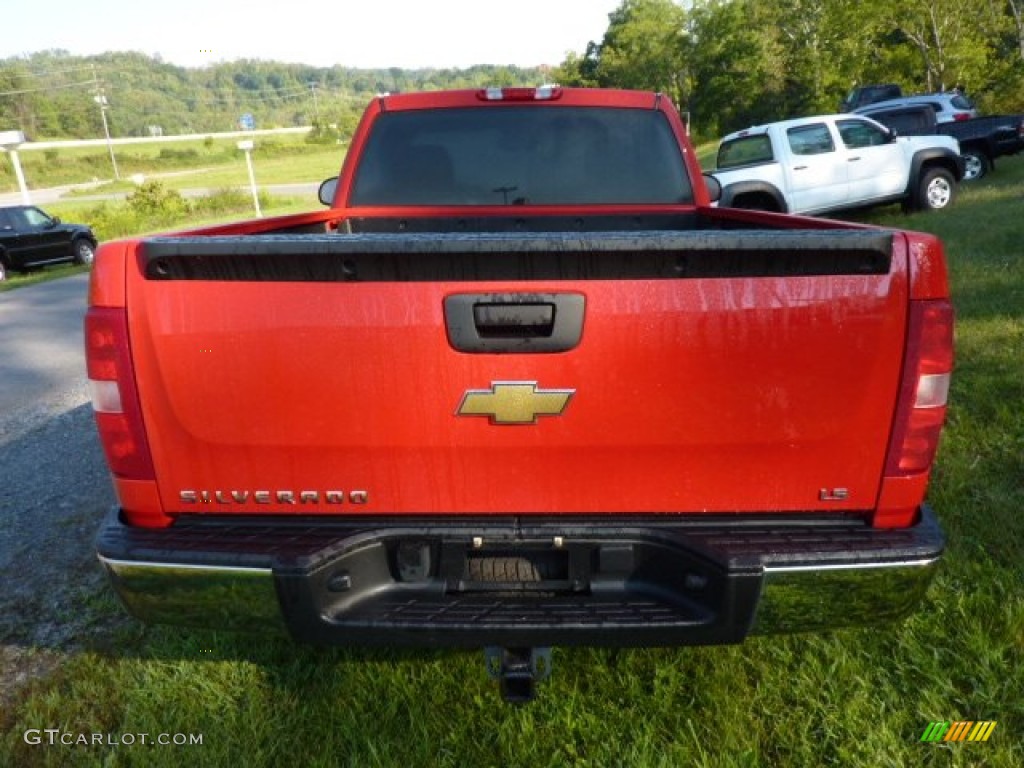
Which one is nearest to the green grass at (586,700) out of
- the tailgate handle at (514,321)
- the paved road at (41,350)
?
the tailgate handle at (514,321)

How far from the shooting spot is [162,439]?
1.87 meters

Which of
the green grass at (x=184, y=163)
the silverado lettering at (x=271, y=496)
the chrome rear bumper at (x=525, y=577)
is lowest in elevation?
the green grass at (x=184, y=163)

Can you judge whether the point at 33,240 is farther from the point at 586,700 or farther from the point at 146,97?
the point at 146,97

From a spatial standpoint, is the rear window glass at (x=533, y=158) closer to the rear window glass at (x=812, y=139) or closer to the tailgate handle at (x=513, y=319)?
the tailgate handle at (x=513, y=319)

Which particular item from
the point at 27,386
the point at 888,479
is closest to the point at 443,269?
the point at 888,479

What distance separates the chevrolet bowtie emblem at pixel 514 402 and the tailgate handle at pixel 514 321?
0.30 ft

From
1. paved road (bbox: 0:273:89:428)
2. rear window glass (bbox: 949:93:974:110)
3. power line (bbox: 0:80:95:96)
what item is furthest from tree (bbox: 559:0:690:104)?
power line (bbox: 0:80:95:96)

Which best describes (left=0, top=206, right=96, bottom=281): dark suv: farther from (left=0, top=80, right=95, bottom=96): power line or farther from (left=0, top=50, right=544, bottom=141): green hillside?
(left=0, top=80, right=95, bottom=96): power line

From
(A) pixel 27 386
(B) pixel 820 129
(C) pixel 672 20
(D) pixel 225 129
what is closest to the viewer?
(A) pixel 27 386

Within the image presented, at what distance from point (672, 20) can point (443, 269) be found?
71447mm

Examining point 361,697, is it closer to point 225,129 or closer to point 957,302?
point 957,302

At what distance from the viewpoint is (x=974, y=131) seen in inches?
606

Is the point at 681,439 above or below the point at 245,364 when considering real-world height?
below

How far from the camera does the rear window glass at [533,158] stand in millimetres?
3641
